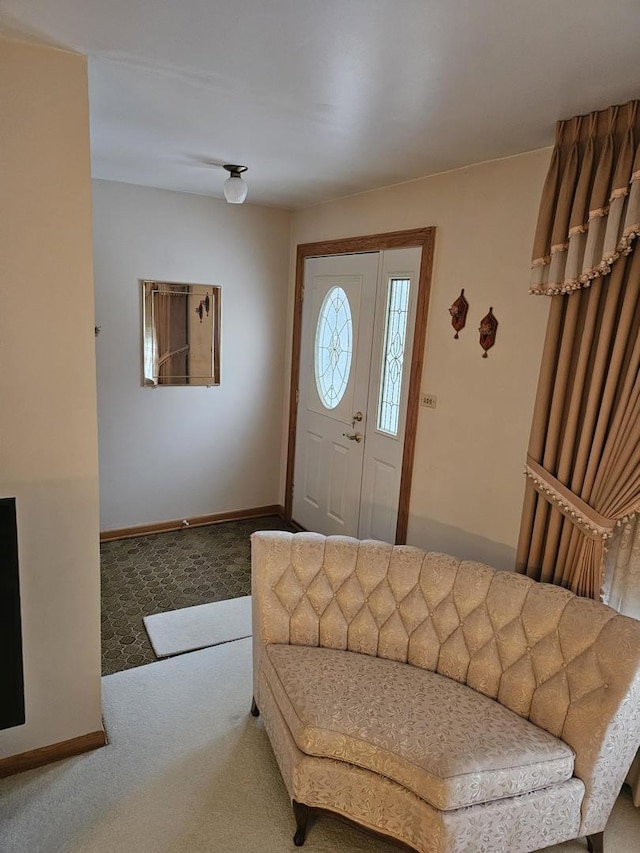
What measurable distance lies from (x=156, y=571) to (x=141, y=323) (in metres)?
1.66

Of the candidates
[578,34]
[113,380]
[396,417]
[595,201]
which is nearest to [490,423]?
[396,417]

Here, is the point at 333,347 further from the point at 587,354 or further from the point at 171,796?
the point at 171,796

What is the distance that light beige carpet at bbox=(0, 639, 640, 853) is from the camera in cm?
186

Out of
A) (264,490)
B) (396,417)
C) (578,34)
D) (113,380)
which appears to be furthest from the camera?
(264,490)

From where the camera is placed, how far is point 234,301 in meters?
4.14

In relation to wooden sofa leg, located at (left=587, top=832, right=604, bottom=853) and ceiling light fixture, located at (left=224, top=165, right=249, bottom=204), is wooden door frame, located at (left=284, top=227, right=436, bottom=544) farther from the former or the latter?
wooden sofa leg, located at (left=587, top=832, right=604, bottom=853)

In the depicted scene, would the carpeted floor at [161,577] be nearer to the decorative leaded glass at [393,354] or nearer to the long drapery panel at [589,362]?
the decorative leaded glass at [393,354]

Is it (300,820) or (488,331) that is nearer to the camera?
(300,820)

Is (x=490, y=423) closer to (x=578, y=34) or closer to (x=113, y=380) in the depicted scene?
(x=578, y=34)

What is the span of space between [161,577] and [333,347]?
1888 millimetres

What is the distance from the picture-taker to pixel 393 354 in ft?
10.8

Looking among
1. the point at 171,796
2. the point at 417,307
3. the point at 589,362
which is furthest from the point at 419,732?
the point at 417,307

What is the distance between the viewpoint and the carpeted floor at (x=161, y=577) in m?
2.92

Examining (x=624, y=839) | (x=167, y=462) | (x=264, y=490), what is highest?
(x=167, y=462)
